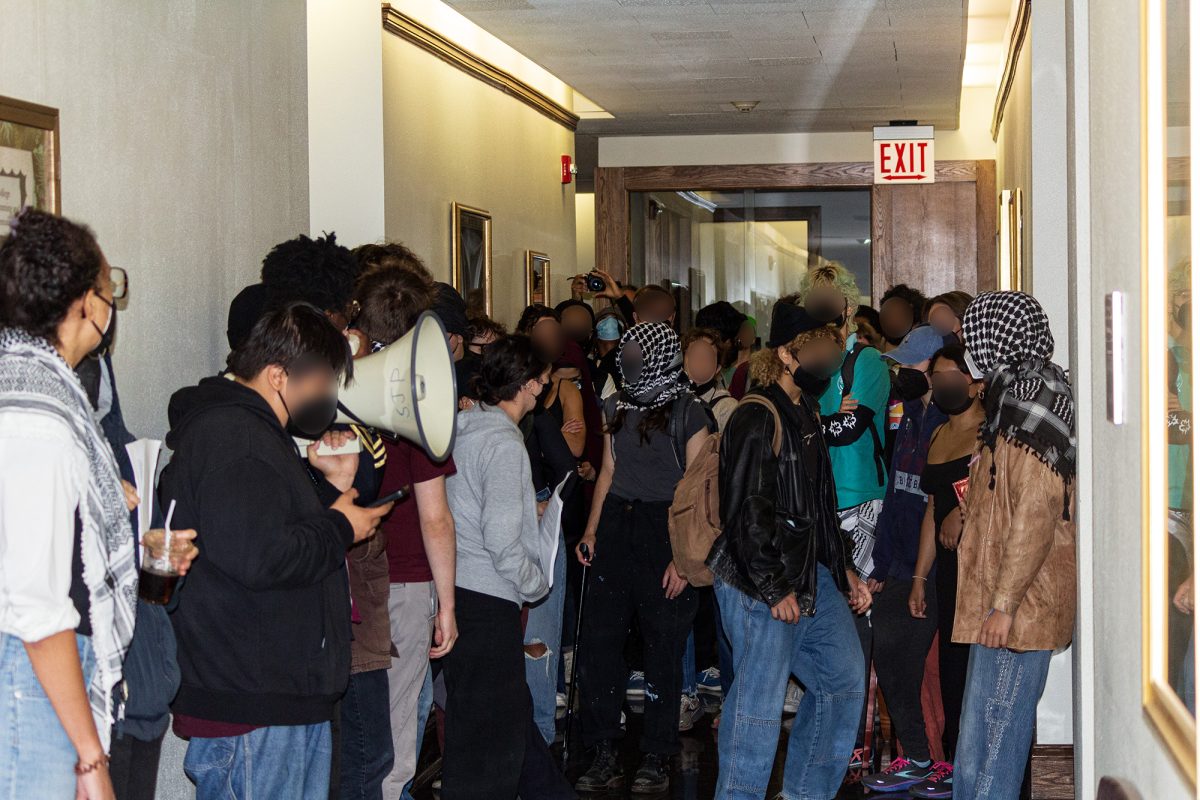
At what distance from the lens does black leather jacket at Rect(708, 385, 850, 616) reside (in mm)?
4016

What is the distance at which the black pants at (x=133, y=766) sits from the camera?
283 cm

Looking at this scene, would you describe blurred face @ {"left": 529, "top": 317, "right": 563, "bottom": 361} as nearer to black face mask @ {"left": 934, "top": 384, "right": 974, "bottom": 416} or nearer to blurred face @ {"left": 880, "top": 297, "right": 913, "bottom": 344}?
blurred face @ {"left": 880, "top": 297, "right": 913, "bottom": 344}

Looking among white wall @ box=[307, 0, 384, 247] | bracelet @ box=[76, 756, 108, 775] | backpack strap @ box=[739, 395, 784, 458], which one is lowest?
bracelet @ box=[76, 756, 108, 775]

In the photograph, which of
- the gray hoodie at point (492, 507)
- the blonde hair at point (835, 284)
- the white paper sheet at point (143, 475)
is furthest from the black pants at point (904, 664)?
the white paper sheet at point (143, 475)

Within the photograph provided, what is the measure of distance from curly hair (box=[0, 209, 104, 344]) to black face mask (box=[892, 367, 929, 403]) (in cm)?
364

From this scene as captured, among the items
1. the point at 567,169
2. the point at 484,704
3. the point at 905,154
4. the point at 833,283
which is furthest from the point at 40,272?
the point at 905,154

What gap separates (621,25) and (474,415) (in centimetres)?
394

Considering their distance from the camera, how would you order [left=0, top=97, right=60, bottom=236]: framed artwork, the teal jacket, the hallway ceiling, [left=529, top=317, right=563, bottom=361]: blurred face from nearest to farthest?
[left=0, top=97, right=60, bottom=236]: framed artwork → the teal jacket → [left=529, top=317, right=563, bottom=361]: blurred face → the hallway ceiling

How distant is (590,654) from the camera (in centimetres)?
535

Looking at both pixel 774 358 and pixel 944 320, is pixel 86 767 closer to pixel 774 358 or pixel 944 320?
pixel 774 358

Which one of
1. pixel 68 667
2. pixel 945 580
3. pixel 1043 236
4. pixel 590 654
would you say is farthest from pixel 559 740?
pixel 68 667

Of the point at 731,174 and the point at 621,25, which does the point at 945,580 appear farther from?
the point at 731,174

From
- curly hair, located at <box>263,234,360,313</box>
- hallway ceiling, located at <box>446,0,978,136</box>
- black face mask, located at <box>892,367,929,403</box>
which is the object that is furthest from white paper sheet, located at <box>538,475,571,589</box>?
hallway ceiling, located at <box>446,0,978,136</box>

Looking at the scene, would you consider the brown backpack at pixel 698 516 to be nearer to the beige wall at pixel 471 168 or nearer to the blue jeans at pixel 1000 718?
the blue jeans at pixel 1000 718
